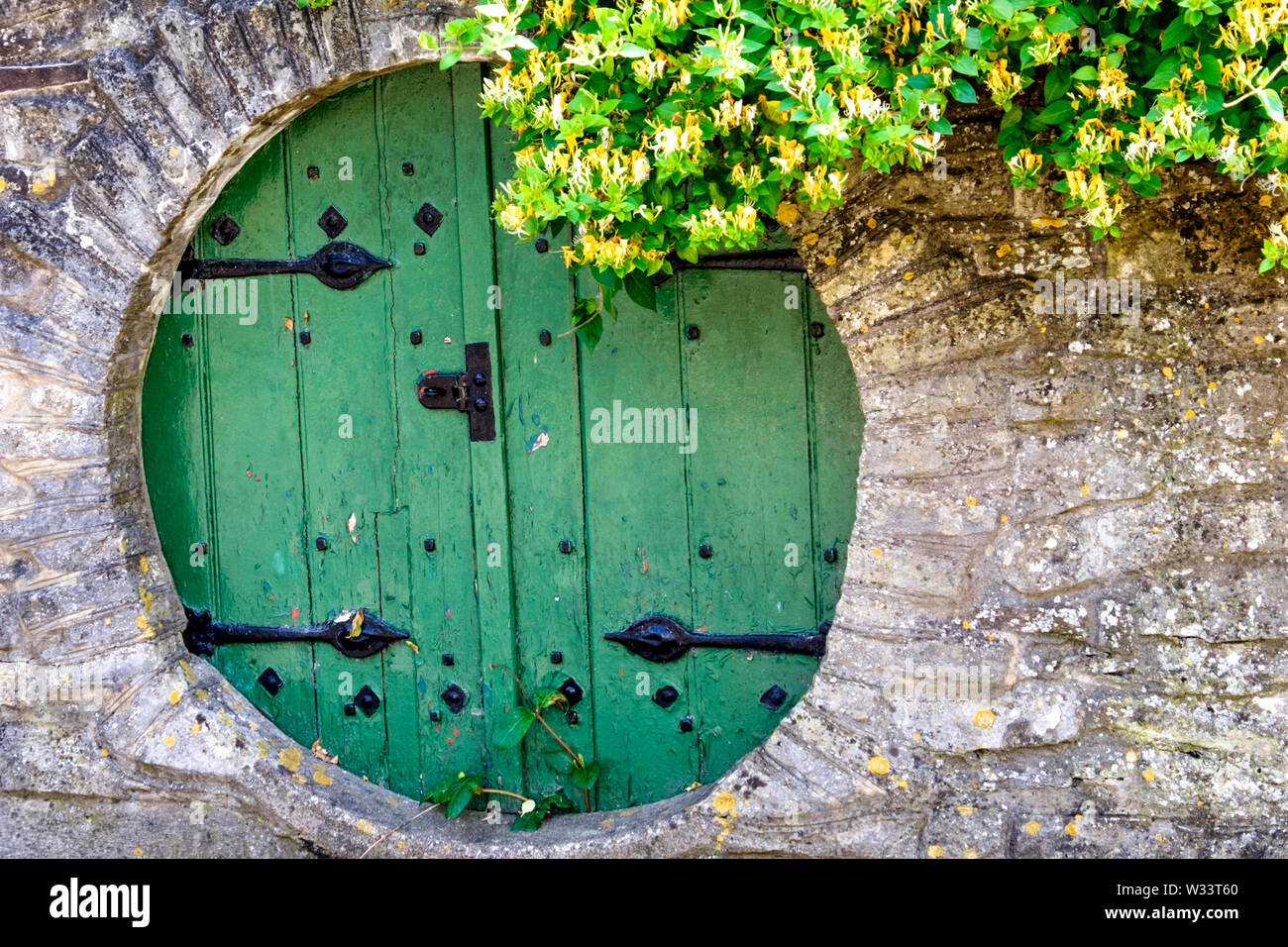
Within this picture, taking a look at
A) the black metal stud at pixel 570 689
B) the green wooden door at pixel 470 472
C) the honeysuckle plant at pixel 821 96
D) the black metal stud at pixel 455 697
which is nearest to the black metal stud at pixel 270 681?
the green wooden door at pixel 470 472

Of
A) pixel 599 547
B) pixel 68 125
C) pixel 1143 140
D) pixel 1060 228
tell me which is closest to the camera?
pixel 1143 140

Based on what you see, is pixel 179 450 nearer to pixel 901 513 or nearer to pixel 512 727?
pixel 512 727

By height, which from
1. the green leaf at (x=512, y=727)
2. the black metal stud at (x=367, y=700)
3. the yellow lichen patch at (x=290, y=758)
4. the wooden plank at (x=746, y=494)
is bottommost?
the yellow lichen patch at (x=290, y=758)

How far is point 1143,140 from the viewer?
1.95 meters

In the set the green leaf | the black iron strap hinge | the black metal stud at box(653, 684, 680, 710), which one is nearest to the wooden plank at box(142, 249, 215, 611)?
the black iron strap hinge

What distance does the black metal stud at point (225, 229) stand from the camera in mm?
2904

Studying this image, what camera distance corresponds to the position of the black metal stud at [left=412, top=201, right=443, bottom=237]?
2832mm

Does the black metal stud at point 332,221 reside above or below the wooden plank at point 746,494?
above

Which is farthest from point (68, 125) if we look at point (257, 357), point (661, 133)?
point (661, 133)

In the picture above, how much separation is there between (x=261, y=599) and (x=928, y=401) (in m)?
1.76

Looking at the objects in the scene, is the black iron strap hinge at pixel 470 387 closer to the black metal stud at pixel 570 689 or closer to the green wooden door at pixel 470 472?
the green wooden door at pixel 470 472

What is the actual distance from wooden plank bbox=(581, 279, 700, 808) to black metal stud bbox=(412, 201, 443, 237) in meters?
0.50

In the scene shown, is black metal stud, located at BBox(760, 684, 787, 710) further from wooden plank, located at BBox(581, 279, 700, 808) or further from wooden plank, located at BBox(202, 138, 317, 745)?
wooden plank, located at BBox(202, 138, 317, 745)

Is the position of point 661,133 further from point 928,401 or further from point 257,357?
point 257,357
